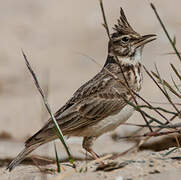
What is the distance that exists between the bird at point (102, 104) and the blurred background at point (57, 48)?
144 cm

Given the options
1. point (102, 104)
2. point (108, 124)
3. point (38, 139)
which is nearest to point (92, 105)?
point (102, 104)

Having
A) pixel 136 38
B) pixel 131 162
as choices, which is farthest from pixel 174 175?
pixel 136 38

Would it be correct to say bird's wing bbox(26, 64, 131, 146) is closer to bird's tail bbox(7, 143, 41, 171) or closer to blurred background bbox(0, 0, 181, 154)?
bird's tail bbox(7, 143, 41, 171)

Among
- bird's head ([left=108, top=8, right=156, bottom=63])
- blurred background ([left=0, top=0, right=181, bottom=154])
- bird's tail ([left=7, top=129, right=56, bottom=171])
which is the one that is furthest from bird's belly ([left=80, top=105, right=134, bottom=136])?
blurred background ([left=0, top=0, right=181, bottom=154])

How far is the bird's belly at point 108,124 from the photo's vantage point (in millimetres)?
8023

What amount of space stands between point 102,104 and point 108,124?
0.34 m

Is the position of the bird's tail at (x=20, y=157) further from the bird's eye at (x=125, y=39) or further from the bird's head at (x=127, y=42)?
the bird's eye at (x=125, y=39)

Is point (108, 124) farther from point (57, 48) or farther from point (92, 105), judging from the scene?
point (57, 48)

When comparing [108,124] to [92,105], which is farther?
[92,105]

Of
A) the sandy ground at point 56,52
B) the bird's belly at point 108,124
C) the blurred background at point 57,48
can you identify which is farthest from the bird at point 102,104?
the blurred background at point 57,48

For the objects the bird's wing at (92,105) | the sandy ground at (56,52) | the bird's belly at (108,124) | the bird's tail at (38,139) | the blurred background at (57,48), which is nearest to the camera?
the bird's tail at (38,139)

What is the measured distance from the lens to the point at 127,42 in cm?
881

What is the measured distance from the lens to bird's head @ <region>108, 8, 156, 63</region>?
343 inches

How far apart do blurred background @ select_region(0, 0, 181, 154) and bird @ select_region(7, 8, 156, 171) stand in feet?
4.73
